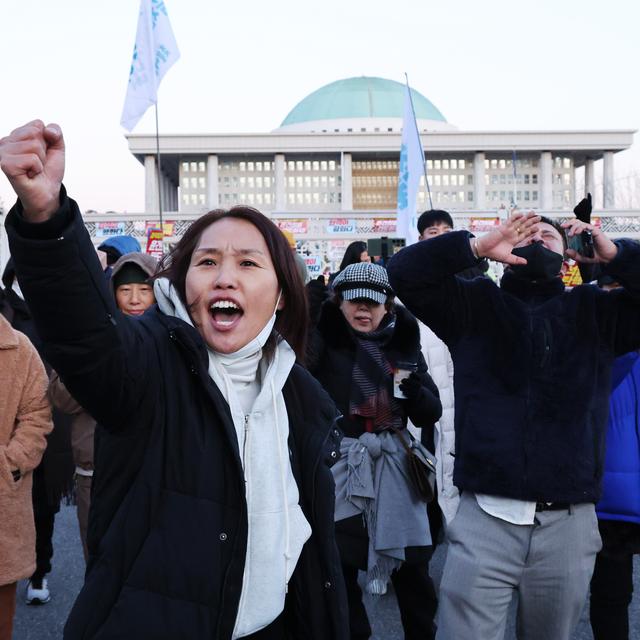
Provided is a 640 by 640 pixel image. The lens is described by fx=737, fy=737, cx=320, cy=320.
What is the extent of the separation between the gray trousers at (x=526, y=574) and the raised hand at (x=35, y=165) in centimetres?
179

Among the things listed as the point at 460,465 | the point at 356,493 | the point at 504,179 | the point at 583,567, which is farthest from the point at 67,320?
the point at 504,179

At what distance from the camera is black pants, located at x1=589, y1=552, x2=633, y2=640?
290cm

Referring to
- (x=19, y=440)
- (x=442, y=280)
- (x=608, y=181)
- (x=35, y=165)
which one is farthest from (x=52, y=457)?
(x=608, y=181)

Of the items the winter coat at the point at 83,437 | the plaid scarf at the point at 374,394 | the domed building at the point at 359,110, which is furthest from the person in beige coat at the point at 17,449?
the domed building at the point at 359,110

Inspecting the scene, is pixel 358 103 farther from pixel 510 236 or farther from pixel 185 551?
pixel 185 551

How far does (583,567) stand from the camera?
93.7 inches

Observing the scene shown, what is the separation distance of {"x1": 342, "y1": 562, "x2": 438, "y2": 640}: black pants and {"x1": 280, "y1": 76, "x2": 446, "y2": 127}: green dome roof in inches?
2833

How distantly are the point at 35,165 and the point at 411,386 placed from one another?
230 centimetres

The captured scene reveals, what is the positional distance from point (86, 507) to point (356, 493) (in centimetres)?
126

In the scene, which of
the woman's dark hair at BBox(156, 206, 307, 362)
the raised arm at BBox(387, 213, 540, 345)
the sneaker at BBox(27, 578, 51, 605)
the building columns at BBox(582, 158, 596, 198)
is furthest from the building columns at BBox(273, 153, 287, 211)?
the woman's dark hair at BBox(156, 206, 307, 362)

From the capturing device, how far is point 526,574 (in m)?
2.39

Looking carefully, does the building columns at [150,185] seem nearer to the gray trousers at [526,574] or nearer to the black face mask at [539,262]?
the black face mask at [539,262]

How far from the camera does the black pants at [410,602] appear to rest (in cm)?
330

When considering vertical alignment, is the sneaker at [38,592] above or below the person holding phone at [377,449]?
below
